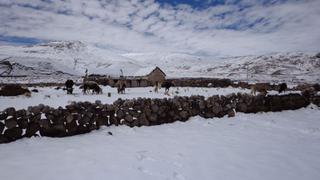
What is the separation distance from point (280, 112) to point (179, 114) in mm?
5731

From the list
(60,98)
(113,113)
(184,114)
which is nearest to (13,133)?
(113,113)

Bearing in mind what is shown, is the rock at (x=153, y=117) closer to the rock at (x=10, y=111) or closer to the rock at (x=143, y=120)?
the rock at (x=143, y=120)

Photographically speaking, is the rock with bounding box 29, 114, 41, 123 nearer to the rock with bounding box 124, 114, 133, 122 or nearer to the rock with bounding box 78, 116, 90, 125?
the rock with bounding box 78, 116, 90, 125

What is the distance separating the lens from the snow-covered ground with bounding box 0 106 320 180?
16.8 ft

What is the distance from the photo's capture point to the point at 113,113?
8.84 metres

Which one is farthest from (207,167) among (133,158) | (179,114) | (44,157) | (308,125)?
(308,125)

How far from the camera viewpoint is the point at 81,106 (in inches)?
328

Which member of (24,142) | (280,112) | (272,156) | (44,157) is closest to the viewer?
(44,157)

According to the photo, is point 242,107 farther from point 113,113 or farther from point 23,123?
point 23,123

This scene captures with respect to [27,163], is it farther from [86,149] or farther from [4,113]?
[4,113]

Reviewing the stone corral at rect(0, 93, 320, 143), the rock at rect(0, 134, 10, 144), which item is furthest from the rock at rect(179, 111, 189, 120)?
the rock at rect(0, 134, 10, 144)

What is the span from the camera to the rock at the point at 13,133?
22.7ft

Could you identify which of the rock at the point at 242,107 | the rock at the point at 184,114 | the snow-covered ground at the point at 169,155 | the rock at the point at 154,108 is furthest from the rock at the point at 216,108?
the rock at the point at 154,108

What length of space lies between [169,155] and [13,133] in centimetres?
383
